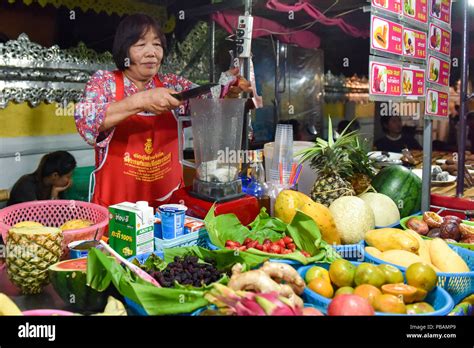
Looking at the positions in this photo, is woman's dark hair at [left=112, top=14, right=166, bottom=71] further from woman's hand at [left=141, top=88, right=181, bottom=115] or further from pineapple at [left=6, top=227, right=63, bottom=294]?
pineapple at [left=6, top=227, right=63, bottom=294]

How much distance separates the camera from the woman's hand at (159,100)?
2166 mm

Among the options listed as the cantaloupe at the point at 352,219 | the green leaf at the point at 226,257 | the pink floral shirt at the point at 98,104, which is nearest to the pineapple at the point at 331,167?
the cantaloupe at the point at 352,219

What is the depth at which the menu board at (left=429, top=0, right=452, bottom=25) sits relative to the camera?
7.72 ft

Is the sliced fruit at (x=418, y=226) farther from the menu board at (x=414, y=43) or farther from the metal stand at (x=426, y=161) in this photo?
the menu board at (x=414, y=43)

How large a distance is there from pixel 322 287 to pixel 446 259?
0.49 meters

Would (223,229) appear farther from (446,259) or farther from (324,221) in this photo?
(446,259)

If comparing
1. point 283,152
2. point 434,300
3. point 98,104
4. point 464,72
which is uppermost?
point 464,72

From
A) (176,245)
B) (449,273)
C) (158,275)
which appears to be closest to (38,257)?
(158,275)

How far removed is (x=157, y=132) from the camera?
8.87 ft

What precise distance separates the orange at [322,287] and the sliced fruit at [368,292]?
0.07 meters

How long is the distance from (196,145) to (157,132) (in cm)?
58

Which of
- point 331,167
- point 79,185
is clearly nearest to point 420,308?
point 331,167

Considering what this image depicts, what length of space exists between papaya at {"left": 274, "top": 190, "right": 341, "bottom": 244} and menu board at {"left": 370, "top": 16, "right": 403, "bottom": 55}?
0.79 m

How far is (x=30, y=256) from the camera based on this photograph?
137 centimetres
